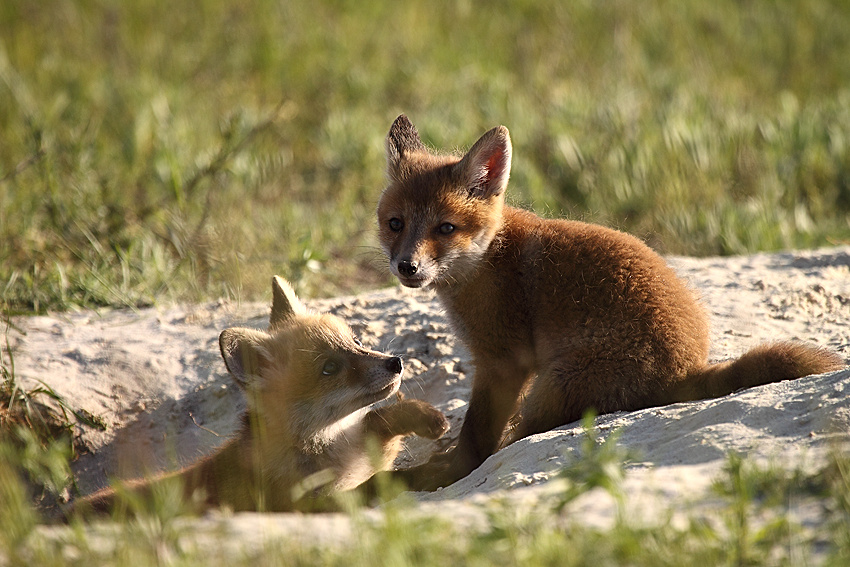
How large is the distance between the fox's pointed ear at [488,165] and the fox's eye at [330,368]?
4.05 ft

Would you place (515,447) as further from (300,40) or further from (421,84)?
(300,40)

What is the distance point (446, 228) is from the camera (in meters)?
4.41

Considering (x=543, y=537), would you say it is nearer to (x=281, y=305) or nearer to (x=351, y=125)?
(x=281, y=305)

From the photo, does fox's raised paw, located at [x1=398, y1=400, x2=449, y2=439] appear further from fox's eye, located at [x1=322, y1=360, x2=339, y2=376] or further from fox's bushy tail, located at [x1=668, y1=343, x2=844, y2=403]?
fox's bushy tail, located at [x1=668, y1=343, x2=844, y2=403]

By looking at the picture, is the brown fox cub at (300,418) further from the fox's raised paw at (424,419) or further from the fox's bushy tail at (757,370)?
the fox's bushy tail at (757,370)

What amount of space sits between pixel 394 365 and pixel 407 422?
423 mm

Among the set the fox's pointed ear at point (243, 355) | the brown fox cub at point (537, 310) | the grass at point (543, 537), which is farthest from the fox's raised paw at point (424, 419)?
the grass at point (543, 537)

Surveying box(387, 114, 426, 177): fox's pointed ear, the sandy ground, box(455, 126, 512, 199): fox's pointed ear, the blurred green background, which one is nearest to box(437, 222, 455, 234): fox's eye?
box(455, 126, 512, 199): fox's pointed ear

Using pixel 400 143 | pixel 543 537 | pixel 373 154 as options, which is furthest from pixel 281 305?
pixel 373 154

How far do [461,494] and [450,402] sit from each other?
56.6 inches

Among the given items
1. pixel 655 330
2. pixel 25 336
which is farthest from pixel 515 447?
pixel 25 336

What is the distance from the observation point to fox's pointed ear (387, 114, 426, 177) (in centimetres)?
487

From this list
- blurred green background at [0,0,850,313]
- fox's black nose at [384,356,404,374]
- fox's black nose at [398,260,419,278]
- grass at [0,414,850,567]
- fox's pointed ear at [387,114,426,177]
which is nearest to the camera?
grass at [0,414,850,567]

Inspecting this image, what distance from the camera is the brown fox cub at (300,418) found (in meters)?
4.01
